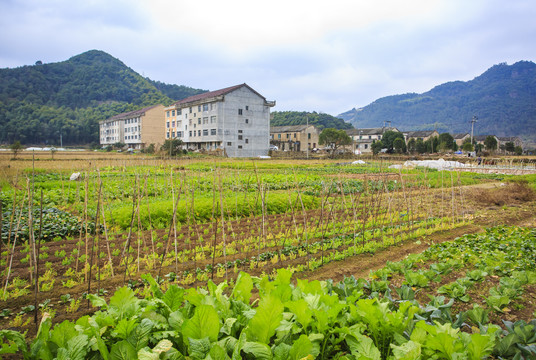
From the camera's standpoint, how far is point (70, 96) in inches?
3740

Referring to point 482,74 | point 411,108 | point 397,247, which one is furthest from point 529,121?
point 397,247

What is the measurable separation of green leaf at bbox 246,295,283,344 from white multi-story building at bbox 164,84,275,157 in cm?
4192

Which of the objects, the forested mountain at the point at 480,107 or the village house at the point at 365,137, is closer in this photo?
the village house at the point at 365,137

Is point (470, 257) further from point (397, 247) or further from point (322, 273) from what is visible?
point (322, 273)

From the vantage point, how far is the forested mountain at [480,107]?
397 feet

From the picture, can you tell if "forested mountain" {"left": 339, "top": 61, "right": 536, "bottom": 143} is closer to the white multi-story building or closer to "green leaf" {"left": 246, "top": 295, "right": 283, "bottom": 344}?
the white multi-story building

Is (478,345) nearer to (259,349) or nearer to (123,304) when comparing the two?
(259,349)

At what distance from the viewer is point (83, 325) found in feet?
6.99

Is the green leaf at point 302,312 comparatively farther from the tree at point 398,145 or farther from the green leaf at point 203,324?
the tree at point 398,145

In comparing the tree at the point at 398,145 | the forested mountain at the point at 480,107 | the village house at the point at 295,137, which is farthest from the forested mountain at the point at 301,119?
the forested mountain at the point at 480,107

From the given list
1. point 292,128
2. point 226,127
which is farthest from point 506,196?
point 292,128

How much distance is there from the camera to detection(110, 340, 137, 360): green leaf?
1.84 meters

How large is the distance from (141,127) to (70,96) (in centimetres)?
5295

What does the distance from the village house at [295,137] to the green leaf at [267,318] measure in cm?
5798
